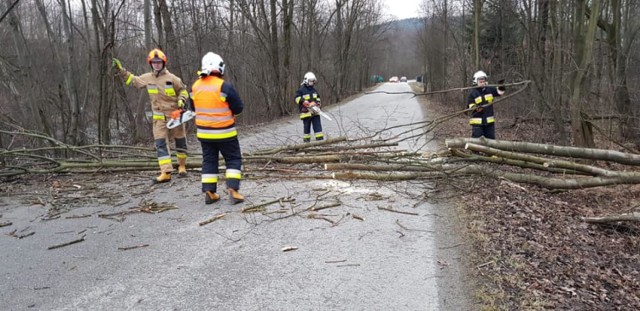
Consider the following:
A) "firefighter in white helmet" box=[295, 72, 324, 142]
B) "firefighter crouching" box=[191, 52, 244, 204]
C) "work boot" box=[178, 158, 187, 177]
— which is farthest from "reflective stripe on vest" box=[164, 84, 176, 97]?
"firefighter in white helmet" box=[295, 72, 324, 142]

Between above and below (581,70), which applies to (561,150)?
below

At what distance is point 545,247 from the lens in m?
4.15

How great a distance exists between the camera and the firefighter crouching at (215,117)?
5090mm

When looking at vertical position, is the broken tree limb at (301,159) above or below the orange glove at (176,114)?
below

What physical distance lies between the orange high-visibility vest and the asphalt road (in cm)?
98

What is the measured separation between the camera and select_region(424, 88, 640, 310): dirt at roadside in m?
3.24

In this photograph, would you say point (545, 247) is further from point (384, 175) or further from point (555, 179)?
point (384, 175)

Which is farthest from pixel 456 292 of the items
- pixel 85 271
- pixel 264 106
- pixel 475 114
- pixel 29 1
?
pixel 264 106

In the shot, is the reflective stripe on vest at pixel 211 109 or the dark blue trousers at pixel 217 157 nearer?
the reflective stripe on vest at pixel 211 109

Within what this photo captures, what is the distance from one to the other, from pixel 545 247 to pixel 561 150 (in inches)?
111

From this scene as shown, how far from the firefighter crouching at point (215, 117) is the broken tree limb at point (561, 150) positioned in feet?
11.6

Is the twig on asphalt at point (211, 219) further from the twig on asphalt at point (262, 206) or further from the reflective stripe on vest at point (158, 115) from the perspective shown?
the reflective stripe on vest at point (158, 115)

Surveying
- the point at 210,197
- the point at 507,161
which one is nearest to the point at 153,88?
the point at 210,197

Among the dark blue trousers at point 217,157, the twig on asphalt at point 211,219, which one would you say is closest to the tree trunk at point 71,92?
the dark blue trousers at point 217,157
